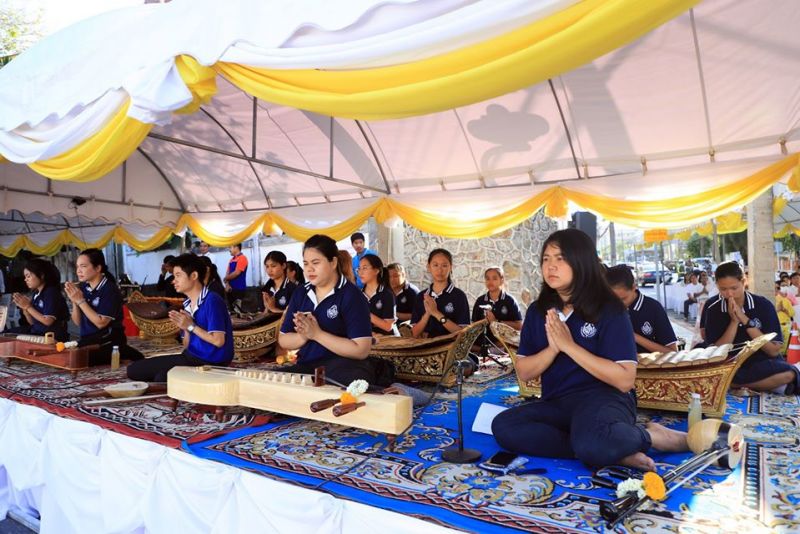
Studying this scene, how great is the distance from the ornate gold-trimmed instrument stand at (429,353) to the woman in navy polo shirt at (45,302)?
3415 millimetres

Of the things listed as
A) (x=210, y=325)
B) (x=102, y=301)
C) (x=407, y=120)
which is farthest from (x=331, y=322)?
(x=407, y=120)

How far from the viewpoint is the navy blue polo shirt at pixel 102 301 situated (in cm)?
525

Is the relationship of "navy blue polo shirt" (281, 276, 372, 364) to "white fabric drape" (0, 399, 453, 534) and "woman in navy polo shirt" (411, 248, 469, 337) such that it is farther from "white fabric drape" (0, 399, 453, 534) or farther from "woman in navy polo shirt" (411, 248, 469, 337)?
"woman in navy polo shirt" (411, 248, 469, 337)

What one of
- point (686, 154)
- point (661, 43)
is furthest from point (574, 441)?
point (686, 154)

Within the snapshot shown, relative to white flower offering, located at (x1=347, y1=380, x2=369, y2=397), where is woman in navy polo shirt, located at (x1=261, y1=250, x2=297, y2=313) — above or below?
above

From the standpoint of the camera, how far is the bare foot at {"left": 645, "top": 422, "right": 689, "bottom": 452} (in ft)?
8.93

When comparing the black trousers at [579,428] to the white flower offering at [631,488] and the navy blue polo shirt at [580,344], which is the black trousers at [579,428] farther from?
the white flower offering at [631,488]

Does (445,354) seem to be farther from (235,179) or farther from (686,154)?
(235,179)

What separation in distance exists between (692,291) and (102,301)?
12.1 m

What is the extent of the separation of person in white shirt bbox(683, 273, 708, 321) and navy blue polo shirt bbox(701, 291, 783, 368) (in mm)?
8772

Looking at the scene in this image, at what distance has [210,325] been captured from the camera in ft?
13.0

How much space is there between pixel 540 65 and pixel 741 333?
3.19 metres

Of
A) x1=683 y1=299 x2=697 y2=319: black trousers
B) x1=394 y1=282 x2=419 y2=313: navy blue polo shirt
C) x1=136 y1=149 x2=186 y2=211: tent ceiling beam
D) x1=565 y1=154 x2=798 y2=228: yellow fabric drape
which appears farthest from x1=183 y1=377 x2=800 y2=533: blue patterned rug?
x1=683 y1=299 x2=697 y2=319: black trousers

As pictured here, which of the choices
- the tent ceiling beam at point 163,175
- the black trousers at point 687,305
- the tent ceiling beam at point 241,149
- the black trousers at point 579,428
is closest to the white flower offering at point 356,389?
the black trousers at point 579,428
